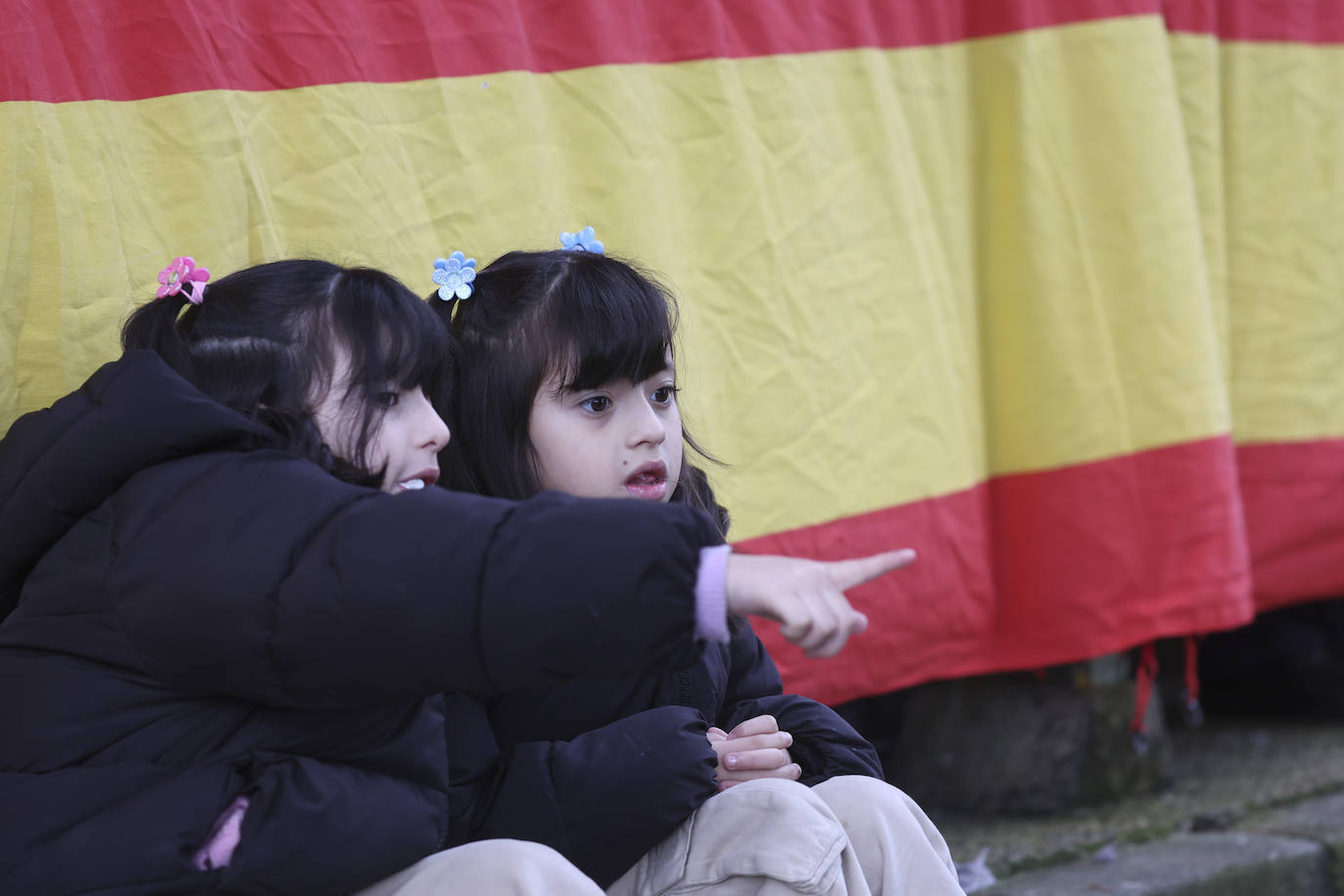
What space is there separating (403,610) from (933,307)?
58.2 inches

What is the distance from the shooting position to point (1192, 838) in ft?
8.23

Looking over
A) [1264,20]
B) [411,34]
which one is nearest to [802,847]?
[411,34]

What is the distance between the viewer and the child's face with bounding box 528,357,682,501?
5.24 ft

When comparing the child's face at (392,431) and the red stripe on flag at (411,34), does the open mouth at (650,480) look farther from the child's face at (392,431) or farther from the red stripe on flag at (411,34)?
the red stripe on flag at (411,34)

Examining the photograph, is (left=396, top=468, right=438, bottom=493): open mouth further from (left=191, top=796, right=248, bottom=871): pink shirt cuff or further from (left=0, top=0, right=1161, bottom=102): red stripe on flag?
(left=0, top=0, right=1161, bottom=102): red stripe on flag

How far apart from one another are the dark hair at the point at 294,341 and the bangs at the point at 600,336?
0.26m

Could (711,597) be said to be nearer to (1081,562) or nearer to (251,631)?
(251,631)

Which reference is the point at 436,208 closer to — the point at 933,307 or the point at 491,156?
the point at 491,156

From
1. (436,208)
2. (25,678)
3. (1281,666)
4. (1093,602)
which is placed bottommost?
(1281,666)

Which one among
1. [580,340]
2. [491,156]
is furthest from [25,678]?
[491,156]

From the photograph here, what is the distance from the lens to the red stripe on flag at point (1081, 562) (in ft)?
7.80

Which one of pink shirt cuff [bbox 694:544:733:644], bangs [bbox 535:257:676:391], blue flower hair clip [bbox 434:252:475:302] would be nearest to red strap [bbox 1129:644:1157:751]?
bangs [bbox 535:257:676:391]

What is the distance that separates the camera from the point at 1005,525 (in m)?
2.47

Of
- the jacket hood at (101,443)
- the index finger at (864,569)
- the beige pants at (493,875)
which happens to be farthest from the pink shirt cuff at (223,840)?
the index finger at (864,569)
